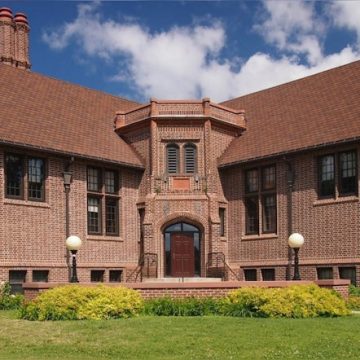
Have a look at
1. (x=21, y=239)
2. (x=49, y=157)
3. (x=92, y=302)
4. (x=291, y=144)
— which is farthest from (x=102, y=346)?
(x=291, y=144)

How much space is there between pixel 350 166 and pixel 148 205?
8.34 m

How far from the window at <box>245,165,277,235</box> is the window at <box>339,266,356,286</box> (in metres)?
3.49

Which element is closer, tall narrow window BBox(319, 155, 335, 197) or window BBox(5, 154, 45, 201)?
window BBox(5, 154, 45, 201)

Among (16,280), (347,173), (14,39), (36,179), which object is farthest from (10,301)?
(14,39)

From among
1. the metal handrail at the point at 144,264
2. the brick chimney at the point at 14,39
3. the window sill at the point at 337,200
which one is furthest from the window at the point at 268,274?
the brick chimney at the point at 14,39

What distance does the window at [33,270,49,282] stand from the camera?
2272 centimetres

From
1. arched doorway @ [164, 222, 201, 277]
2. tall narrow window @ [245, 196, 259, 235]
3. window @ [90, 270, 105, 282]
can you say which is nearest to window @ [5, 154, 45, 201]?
window @ [90, 270, 105, 282]

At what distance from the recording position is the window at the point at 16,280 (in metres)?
21.9

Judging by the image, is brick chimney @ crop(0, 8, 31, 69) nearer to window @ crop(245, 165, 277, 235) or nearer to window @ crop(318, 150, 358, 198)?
window @ crop(245, 165, 277, 235)

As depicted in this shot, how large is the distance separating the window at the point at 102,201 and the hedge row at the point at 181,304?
948 centimetres

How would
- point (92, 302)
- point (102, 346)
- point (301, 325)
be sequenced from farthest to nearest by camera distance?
point (92, 302)
point (301, 325)
point (102, 346)

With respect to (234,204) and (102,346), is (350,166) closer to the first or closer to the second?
(234,204)

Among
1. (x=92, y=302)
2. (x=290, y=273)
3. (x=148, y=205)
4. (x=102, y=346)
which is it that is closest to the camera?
(x=102, y=346)

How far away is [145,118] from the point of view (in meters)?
26.8
